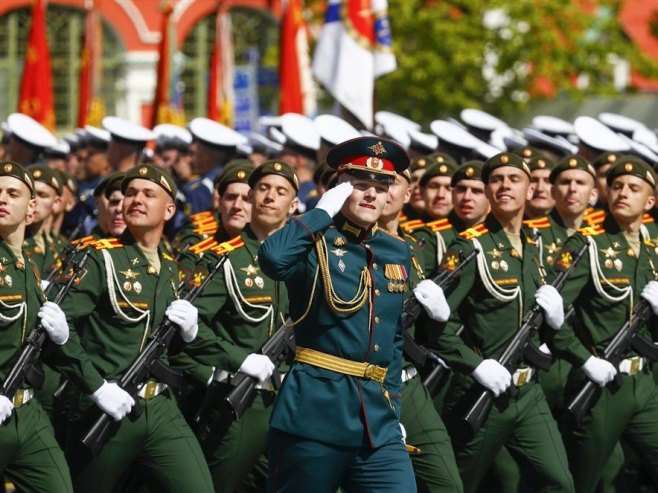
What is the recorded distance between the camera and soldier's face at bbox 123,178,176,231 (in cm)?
785

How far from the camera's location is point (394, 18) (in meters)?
25.4

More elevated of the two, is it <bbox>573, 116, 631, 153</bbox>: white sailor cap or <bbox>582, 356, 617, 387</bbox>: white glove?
<bbox>573, 116, 631, 153</bbox>: white sailor cap

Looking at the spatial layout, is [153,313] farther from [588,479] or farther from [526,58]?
[526,58]

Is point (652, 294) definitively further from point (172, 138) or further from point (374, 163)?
point (172, 138)

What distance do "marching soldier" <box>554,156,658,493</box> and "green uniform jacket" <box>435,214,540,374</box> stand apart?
0.27 meters

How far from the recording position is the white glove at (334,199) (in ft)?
21.3

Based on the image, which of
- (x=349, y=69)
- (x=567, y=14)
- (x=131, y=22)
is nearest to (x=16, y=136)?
(x=349, y=69)

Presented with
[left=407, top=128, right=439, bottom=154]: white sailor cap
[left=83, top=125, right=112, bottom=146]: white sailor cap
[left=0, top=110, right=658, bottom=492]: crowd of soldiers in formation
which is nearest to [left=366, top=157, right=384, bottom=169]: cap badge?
[left=0, top=110, right=658, bottom=492]: crowd of soldiers in formation

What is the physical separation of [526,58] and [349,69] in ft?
40.5

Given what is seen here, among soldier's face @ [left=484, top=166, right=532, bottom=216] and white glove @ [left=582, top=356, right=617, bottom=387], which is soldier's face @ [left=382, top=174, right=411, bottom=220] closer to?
soldier's face @ [left=484, top=166, right=532, bottom=216]

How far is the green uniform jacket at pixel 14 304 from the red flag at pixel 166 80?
35.2 ft

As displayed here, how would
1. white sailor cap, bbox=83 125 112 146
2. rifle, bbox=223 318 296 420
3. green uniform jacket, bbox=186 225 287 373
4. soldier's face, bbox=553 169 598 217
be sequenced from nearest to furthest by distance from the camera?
rifle, bbox=223 318 296 420
green uniform jacket, bbox=186 225 287 373
soldier's face, bbox=553 169 598 217
white sailor cap, bbox=83 125 112 146

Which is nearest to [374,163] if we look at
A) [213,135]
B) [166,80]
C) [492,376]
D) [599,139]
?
[492,376]

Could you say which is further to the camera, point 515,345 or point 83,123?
point 83,123
